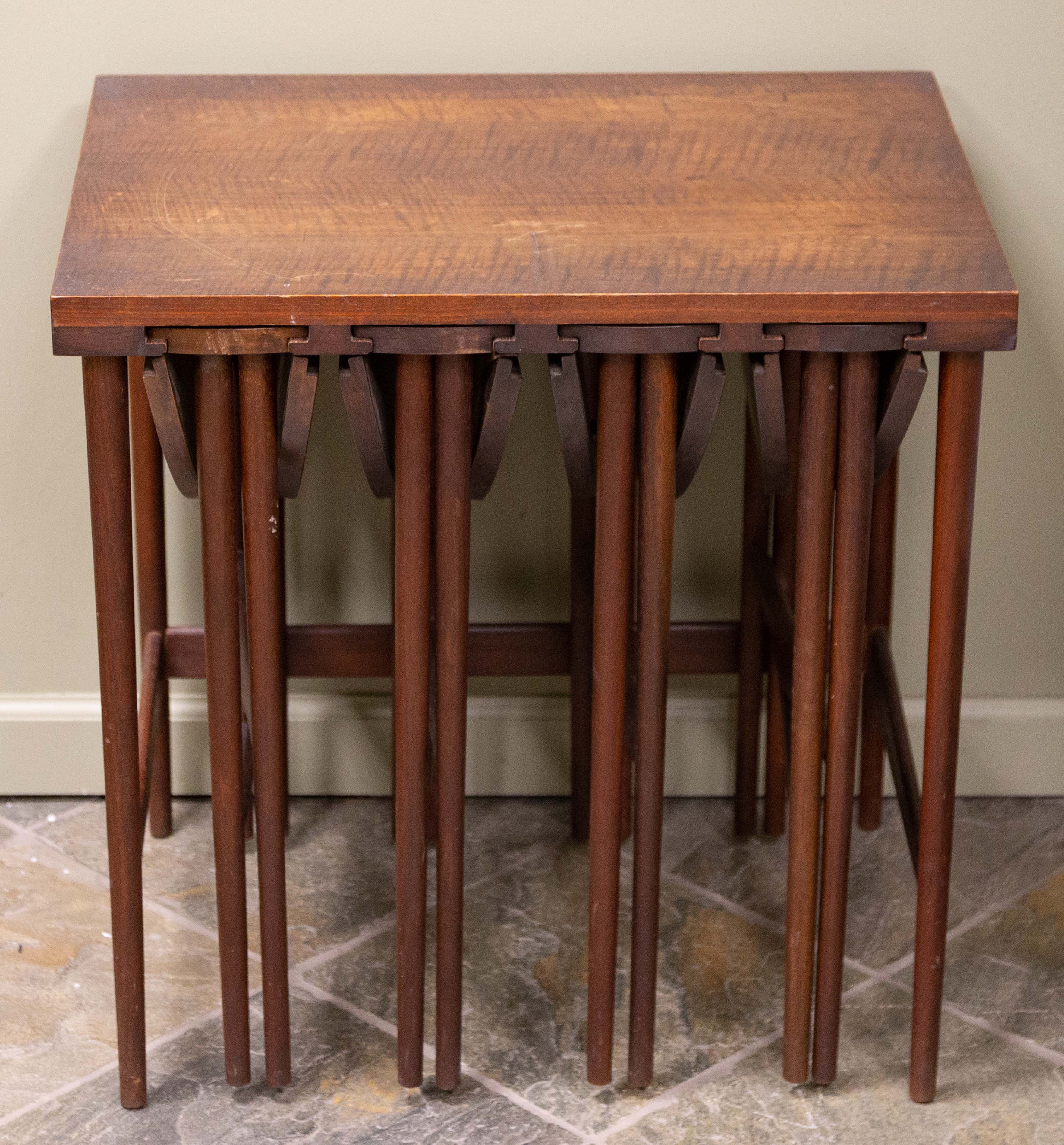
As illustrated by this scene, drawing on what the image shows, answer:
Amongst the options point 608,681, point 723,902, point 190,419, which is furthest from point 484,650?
point 190,419

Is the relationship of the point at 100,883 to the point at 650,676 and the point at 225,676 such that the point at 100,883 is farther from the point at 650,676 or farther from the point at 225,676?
the point at 650,676

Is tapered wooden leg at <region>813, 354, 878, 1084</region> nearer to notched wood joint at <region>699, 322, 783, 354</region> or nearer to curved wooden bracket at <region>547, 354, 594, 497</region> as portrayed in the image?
notched wood joint at <region>699, 322, 783, 354</region>

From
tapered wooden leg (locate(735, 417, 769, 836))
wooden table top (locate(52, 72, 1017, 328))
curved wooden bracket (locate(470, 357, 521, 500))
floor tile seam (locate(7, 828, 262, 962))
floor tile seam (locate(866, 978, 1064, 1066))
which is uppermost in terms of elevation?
wooden table top (locate(52, 72, 1017, 328))

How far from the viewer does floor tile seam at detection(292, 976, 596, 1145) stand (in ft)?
6.26

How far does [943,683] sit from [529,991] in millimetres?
769

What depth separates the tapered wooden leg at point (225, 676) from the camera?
173cm

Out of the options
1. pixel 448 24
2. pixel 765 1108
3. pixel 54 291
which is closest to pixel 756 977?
pixel 765 1108

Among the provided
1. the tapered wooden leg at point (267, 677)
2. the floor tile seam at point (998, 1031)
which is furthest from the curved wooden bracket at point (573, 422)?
the floor tile seam at point (998, 1031)

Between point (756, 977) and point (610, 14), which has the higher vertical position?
point (610, 14)

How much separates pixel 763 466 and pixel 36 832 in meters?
1.51

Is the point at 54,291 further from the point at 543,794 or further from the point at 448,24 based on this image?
the point at 543,794

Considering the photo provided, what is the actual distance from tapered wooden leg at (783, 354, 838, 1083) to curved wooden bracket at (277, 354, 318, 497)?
569mm

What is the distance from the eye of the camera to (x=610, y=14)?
2.32 meters

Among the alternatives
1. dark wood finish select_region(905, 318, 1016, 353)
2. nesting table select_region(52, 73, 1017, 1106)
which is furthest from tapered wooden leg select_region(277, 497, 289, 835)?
dark wood finish select_region(905, 318, 1016, 353)
